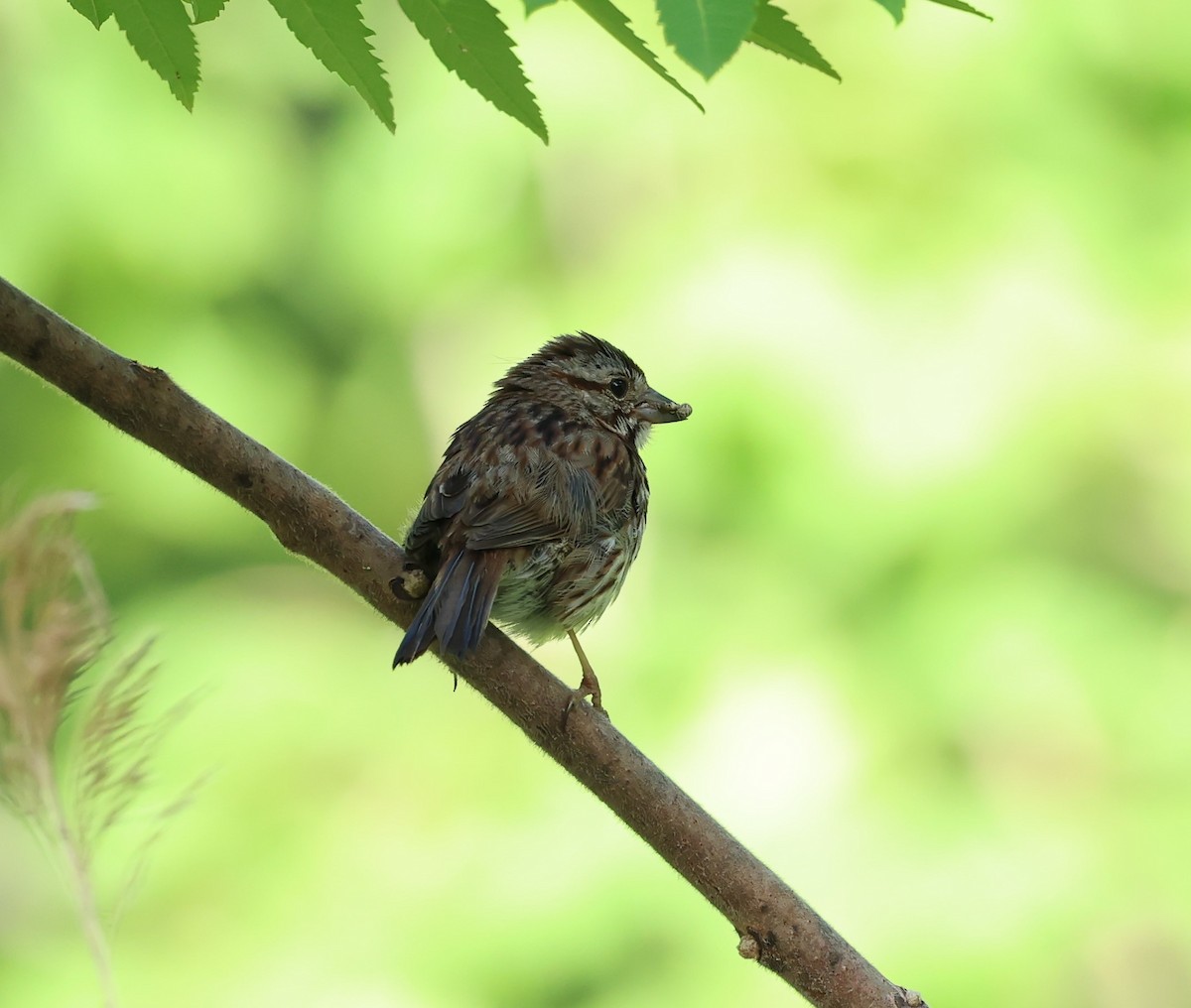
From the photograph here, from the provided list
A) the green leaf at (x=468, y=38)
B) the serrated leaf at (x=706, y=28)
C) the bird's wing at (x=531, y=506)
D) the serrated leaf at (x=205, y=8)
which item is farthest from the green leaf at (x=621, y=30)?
the bird's wing at (x=531, y=506)

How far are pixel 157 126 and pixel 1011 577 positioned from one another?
437 centimetres

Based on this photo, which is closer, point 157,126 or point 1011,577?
point 1011,577

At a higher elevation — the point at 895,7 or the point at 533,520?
the point at 895,7

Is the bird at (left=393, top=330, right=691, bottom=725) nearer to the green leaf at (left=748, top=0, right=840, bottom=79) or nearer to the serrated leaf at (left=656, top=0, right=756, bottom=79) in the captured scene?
the green leaf at (left=748, top=0, right=840, bottom=79)

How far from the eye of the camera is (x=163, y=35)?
1.74 metres

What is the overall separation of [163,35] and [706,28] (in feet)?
2.59

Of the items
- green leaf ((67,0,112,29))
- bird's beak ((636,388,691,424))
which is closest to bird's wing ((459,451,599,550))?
bird's beak ((636,388,691,424))

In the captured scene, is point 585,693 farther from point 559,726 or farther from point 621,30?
point 621,30

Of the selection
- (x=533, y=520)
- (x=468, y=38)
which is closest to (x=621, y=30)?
(x=468, y=38)

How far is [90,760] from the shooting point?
218 centimetres

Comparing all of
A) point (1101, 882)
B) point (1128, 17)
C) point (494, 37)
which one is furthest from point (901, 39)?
point (494, 37)

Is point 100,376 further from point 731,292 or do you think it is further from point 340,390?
point 340,390

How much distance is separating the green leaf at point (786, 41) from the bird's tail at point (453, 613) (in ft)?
3.87

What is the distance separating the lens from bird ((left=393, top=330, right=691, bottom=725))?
282 centimetres
